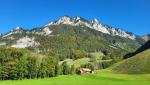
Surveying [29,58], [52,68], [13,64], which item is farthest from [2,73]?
[52,68]

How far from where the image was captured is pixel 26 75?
17925cm

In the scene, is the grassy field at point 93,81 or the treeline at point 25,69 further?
the treeline at point 25,69

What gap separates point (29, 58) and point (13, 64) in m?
14.7

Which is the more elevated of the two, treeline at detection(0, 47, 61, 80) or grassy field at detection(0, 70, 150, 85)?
treeline at detection(0, 47, 61, 80)

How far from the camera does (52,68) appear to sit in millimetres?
198250

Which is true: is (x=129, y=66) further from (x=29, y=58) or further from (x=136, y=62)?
(x=29, y=58)

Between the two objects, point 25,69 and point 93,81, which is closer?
point 93,81

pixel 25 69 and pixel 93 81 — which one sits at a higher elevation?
pixel 25 69

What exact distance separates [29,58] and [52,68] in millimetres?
16456

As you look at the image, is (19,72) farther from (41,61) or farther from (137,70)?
(137,70)

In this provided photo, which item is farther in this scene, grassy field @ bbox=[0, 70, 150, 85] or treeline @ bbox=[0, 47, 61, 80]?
treeline @ bbox=[0, 47, 61, 80]

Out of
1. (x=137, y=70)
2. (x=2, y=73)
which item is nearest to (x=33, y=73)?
(x=2, y=73)

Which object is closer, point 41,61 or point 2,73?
point 2,73

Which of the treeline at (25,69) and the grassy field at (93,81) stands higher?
the treeline at (25,69)
